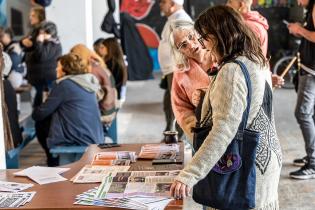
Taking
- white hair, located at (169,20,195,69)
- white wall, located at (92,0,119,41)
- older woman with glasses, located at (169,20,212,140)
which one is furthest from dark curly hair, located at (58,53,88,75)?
white wall, located at (92,0,119,41)

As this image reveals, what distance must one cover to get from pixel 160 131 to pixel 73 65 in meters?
2.48

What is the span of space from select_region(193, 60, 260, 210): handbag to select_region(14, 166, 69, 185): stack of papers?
0.78 meters

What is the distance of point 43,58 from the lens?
20.1 ft

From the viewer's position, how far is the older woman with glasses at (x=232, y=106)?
1.97 meters

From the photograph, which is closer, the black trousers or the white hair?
the white hair

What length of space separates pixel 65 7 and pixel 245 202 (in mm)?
4305

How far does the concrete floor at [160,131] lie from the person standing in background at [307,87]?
0.58ft

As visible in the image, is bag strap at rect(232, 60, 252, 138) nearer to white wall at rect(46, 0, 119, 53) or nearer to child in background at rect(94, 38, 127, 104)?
child in background at rect(94, 38, 127, 104)

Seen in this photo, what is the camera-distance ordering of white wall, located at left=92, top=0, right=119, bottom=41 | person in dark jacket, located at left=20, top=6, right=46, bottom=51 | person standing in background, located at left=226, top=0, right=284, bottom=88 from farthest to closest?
white wall, located at left=92, top=0, right=119, bottom=41 → person in dark jacket, located at left=20, top=6, right=46, bottom=51 → person standing in background, located at left=226, top=0, right=284, bottom=88

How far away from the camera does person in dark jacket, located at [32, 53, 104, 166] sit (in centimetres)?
406

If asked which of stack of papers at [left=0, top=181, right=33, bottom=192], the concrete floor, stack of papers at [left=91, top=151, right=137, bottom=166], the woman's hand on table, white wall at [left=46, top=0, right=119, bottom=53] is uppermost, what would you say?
white wall at [left=46, top=0, right=119, bottom=53]

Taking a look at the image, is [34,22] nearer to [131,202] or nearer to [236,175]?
[131,202]

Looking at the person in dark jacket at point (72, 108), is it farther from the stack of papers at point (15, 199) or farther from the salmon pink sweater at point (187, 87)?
the stack of papers at point (15, 199)

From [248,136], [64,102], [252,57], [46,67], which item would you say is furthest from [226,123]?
[46,67]
